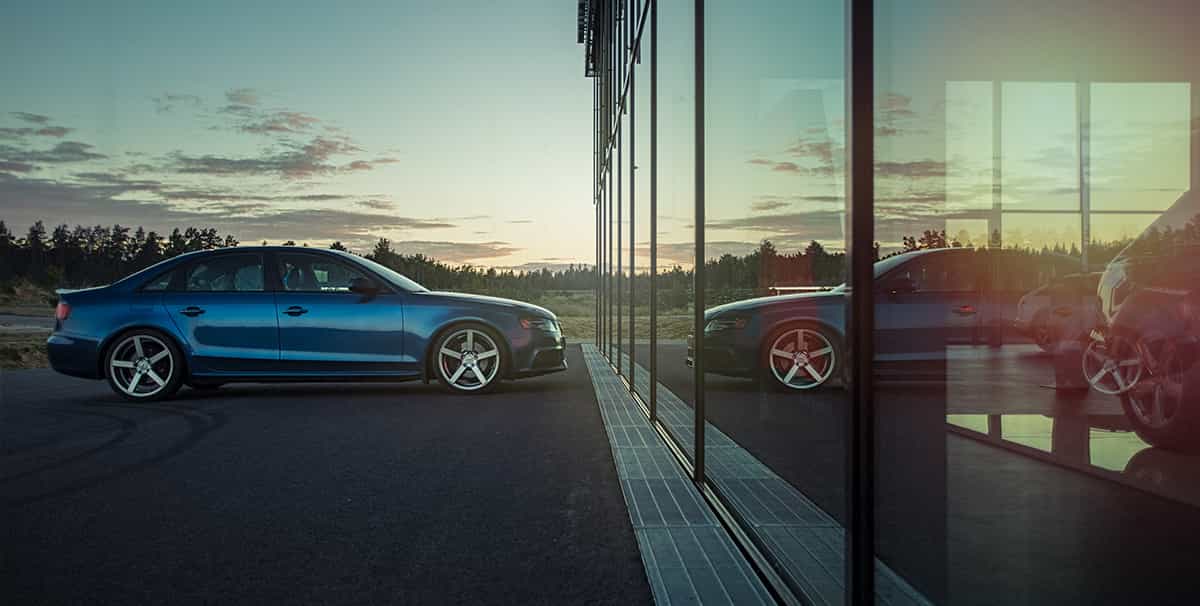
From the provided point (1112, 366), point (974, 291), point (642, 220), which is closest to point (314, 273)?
point (642, 220)

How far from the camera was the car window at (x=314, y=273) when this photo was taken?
382 inches

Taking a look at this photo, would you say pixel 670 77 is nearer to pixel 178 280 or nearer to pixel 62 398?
pixel 178 280

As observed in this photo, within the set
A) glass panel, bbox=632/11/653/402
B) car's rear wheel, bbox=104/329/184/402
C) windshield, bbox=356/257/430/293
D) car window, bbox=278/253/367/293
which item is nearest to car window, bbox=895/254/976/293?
glass panel, bbox=632/11/653/402

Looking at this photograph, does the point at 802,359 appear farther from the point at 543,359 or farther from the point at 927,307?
the point at 543,359

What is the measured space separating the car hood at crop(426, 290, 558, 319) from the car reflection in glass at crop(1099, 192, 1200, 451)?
879 centimetres

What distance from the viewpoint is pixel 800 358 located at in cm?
414

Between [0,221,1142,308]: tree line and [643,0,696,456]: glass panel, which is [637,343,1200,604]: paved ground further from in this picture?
[643,0,696,456]: glass panel

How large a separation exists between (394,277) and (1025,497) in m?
8.91

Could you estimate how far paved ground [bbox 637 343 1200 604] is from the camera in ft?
3.84

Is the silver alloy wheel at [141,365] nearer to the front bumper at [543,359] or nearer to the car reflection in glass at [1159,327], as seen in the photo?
the front bumper at [543,359]

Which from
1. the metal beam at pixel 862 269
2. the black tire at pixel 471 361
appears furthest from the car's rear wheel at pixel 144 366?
the metal beam at pixel 862 269

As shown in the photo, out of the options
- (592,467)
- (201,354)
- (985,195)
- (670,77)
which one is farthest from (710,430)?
(201,354)

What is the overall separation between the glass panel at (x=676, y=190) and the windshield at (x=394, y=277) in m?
3.05

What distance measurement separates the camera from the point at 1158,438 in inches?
42.6
